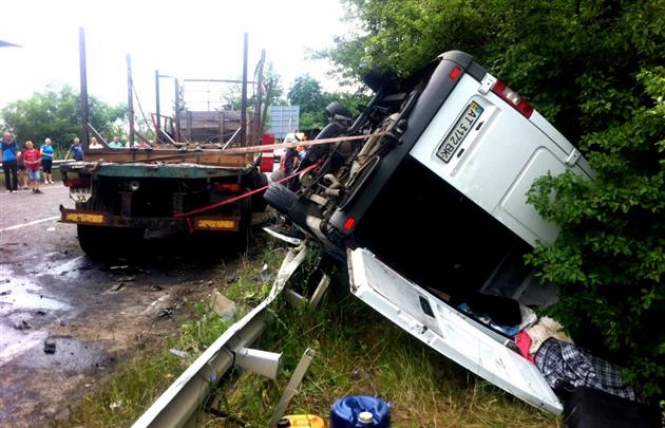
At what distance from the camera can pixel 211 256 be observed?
6930 millimetres

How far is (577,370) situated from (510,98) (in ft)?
6.00

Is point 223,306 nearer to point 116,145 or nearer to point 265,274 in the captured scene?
point 265,274

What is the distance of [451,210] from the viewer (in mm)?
4227

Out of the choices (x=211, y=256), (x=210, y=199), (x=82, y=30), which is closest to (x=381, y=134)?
(x=210, y=199)

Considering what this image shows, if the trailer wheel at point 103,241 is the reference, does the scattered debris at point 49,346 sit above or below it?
above

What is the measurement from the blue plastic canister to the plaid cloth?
1.50 m

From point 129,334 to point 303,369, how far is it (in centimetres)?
215

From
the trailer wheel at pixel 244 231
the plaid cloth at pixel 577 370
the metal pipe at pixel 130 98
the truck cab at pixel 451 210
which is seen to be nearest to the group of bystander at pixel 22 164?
the metal pipe at pixel 130 98

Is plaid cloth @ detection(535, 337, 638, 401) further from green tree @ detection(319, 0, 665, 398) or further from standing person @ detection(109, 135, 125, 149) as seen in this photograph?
standing person @ detection(109, 135, 125, 149)

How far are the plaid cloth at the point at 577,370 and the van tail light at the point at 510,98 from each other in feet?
5.23

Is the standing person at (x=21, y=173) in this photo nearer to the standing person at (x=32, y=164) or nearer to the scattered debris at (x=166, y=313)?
the standing person at (x=32, y=164)

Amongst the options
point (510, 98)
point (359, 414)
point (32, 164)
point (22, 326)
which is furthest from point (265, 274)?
point (32, 164)

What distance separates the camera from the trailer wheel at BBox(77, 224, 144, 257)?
6.57 metres

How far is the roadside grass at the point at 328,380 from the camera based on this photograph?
2.77 metres
